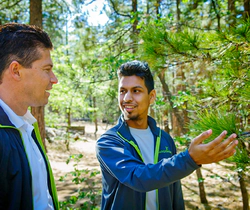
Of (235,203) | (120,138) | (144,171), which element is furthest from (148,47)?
(235,203)

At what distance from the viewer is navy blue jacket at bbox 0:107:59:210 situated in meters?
1.06

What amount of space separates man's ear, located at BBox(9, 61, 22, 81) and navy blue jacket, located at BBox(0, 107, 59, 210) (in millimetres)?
200

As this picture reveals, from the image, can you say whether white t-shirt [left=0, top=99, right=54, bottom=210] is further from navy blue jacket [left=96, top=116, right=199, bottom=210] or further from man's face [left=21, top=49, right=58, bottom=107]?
navy blue jacket [left=96, top=116, right=199, bottom=210]

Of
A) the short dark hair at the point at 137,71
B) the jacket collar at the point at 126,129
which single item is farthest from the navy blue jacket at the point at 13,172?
the short dark hair at the point at 137,71

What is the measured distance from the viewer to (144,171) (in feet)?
3.89

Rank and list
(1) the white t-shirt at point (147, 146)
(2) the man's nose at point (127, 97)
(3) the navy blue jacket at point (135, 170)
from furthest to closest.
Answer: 1. (2) the man's nose at point (127, 97)
2. (1) the white t-shirt at point (147, 146)
3. (3) the navy blue jacket at point (135, 170)

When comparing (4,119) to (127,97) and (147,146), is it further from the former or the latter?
(147,146)

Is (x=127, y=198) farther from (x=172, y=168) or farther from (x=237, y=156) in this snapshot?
(x=237, y=156)

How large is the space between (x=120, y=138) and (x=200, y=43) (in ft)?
3.71

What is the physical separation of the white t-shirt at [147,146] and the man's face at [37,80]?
741 mm

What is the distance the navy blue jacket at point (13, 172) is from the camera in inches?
41.8

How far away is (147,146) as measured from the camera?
1780 millimetres

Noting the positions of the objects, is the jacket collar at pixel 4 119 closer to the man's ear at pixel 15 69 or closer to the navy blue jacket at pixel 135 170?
the man's ear at pixel 15 69

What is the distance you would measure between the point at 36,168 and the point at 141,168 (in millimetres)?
581
